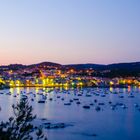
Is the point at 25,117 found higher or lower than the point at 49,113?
higher

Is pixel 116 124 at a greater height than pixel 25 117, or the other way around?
pixel 25 117

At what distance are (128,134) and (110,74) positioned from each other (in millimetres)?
102546

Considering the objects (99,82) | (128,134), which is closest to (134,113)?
(128,134)

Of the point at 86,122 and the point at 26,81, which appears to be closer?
the point at 86,122

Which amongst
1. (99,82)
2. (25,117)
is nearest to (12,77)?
(99,82)

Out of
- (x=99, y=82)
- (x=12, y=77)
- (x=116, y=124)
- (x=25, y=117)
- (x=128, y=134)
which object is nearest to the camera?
(x=25, y=117)

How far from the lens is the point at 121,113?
124 ft

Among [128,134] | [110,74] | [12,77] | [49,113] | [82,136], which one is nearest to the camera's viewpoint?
[82,136]

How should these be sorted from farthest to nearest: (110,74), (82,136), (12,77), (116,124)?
(110,74), (12,77), (116,124), (82,136)

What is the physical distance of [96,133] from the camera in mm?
25062

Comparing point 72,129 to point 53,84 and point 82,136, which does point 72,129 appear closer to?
point 82,136

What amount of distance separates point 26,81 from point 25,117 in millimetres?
109117

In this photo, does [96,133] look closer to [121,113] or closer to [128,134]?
[128,134]

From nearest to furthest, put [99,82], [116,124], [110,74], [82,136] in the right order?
[82,136] → [116,124] → [99,82] → [110,74]
